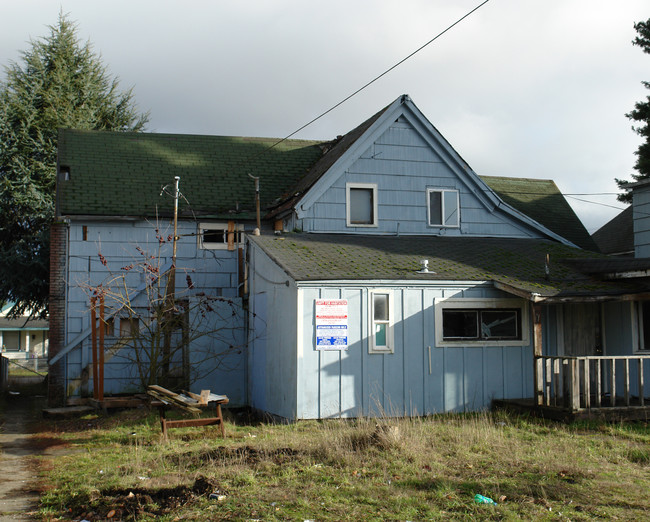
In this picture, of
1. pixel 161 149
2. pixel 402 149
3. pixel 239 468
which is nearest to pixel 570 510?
pixel 239 468

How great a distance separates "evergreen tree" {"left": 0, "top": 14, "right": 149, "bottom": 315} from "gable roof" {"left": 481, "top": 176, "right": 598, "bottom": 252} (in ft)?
56.1

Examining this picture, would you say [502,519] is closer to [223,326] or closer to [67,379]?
[223,326]

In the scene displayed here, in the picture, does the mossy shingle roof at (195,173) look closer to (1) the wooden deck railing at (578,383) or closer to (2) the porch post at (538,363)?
(2) the porch post at (538,363)

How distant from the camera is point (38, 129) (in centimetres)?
2972

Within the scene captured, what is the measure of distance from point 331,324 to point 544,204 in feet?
46.9

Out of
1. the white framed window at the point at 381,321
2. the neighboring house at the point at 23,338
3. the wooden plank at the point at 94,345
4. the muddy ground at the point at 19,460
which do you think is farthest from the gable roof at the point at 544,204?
the neighboring house at the point at 23,338

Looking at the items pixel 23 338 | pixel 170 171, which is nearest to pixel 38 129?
pixel 170 171

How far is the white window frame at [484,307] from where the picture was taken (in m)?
14.8

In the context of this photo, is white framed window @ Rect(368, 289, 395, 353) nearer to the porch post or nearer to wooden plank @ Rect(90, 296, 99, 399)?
the porch post

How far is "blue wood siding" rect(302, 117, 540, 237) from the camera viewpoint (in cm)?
1875

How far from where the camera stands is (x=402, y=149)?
19328 mm

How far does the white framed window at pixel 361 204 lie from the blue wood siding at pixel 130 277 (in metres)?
3.54

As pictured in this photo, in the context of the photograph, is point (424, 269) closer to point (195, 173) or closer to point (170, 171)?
point (195, 173)

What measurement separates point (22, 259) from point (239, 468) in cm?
1954
